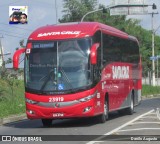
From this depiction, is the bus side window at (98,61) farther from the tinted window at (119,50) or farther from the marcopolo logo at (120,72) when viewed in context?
the marcopolo logo at (120,72)

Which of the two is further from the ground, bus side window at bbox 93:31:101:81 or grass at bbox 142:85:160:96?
bus side window at bbox 93:31:101:81

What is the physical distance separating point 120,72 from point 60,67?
17.4ft

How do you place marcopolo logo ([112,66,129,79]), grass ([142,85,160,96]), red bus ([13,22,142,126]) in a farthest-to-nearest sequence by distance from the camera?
1. grass ([142,85,160,96])
2. marcopolo logo ([112,66,129,79])
3. red bus ([13,22,142,126])

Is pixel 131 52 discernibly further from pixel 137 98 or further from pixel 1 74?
pixel 1 74

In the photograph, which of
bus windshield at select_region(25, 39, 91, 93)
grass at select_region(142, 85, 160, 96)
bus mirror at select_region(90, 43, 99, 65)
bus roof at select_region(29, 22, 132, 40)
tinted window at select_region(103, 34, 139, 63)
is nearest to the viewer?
bus mirror at select_region(90, 43, 99, 65)

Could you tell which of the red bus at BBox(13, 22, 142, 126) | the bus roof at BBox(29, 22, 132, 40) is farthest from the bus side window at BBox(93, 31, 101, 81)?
the bus roof at BBox(29, 22, 132, 40)

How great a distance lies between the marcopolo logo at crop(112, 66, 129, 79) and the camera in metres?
22.4

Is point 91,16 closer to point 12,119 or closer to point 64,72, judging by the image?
point 12,119

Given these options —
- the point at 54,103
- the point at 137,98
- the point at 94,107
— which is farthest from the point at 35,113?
the point at 137,98

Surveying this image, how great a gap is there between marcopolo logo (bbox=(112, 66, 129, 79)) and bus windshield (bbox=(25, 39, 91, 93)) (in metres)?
3.57

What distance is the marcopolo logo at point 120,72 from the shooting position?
22.4 meters

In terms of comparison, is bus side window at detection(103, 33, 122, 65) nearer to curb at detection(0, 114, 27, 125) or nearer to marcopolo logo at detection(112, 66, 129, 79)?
marcopolo logo at detection(112, 66, 129, 79)

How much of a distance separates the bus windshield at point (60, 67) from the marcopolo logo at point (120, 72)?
3.57 m

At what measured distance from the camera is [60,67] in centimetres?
1884
